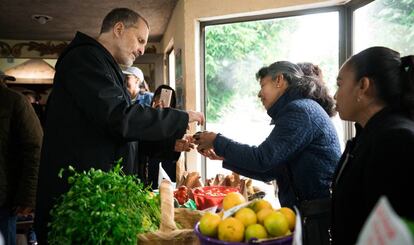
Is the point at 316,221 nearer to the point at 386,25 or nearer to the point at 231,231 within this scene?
the point at 231,231

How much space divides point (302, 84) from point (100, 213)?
1002 mm

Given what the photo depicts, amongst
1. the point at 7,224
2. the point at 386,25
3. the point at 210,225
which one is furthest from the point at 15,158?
the point at 386,25

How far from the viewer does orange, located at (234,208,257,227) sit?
0.84 metres

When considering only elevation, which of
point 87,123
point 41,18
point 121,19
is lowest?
point 87,123

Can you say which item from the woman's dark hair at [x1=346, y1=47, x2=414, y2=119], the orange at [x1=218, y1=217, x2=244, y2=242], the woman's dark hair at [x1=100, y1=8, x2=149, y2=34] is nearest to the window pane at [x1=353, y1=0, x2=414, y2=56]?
the woman's dark hair at [x1=346, y1=47, x2=414, y2=119]

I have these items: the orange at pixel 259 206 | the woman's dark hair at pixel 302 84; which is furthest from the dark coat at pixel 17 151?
the orange at pixel 259 206

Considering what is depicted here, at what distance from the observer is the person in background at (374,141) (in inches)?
34.5

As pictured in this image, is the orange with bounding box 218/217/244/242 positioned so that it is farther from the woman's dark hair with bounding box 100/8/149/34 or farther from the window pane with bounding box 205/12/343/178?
the window pane with bounding box 205/12/343/178

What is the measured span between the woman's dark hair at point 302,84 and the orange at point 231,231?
880mm

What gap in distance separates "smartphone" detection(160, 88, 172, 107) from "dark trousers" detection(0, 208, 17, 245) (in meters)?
1.13

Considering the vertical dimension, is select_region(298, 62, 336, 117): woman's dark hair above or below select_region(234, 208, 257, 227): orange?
above

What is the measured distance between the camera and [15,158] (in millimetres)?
2164

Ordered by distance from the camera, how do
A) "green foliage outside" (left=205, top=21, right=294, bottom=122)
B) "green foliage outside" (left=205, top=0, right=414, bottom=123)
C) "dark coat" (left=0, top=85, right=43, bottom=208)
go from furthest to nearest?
"green foliage outside" (left=205, top=21, right=294, bottom=122)
"green foliage outside" (left=205, top=0, right=414, bottom=123)
"dark coat" (left=0, top=85, right=43, bottom=208)

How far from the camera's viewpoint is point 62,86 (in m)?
1.49
